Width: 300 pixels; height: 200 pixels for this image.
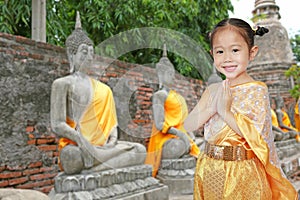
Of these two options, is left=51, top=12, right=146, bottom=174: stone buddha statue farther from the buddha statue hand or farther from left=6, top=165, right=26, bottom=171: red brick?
left=6, top=165, right=26, bottom=171: red brick

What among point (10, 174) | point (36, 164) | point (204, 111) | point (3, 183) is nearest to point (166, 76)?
point (36, 164)

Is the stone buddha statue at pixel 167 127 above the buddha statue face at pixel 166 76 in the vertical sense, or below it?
below

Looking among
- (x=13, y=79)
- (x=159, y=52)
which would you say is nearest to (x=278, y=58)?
(x=159, y=52)

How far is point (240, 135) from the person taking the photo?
1460 mm

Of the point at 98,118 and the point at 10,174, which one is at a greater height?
the point at 98,118

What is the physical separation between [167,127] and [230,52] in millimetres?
2640

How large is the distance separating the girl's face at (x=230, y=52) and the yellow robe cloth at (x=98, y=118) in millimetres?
1877

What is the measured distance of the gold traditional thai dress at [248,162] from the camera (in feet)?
4.67

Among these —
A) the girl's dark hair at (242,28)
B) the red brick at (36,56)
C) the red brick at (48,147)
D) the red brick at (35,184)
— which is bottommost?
the red brick at (35,184)

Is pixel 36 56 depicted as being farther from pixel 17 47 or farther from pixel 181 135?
pixel 181 135

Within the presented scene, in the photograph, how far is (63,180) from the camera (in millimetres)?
2656

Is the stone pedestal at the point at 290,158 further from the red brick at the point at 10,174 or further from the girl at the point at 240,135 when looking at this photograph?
the red brick at the point at 10,174

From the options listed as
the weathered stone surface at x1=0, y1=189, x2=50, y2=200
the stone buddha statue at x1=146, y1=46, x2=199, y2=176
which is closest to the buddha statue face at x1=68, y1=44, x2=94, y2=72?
the stone buddha statue at x1=146, y1=46, x2=199, y2=176

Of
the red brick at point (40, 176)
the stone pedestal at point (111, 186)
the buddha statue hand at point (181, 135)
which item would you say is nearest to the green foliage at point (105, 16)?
the buddha statue hand at point (181, 135)
